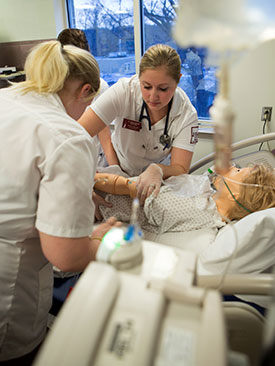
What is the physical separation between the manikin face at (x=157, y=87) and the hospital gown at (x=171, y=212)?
52 centimetres

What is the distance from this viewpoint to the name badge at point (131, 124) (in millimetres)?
2031

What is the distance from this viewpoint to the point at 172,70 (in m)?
1.77

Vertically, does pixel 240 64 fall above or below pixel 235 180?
above

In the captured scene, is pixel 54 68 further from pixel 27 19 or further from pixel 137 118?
pixel 27 19

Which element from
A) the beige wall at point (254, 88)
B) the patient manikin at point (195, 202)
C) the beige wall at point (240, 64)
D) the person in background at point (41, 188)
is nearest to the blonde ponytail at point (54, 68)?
the person in background at point (41, 188)

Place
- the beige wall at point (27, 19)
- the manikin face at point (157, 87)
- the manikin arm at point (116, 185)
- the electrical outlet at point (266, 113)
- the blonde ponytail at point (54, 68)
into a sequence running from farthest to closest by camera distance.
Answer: the beige wall at point (27, 19)
the electrical outlet at point (266, 113)
the manikin arm at point (116, 185)
the manikin face at point (157, 87)
the blonde ponytail at point (54, 68)

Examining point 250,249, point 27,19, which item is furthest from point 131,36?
point 250,249

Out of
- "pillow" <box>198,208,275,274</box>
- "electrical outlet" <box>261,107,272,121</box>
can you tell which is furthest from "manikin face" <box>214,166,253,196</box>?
"electrical outlet" <box>261,107,272,121</box>

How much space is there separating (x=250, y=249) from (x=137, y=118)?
1.06 m

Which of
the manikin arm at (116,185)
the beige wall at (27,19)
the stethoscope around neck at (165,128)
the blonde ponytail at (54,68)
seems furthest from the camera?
the beige wall at (27,19)

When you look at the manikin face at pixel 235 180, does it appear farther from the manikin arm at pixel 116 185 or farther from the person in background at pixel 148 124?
the manikin arm at pixel 116 185

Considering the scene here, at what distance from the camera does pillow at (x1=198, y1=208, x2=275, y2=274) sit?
57.3 inches

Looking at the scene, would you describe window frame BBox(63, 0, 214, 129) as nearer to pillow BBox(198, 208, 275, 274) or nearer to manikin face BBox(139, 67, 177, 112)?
manikin face BBox(139, 67, 177, 112)

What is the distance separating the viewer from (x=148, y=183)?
1864mm
